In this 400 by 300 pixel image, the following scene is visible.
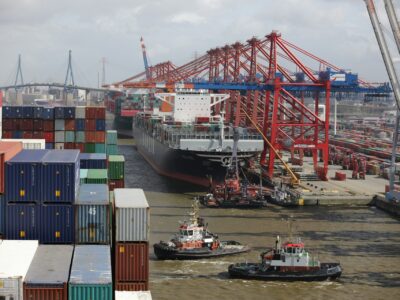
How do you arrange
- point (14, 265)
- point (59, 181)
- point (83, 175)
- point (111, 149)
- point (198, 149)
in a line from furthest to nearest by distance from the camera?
1. point (198, 149)
2. point (111, 149)
3. point (83, 175)
4. point (59, 181)
5. point (14, 265)

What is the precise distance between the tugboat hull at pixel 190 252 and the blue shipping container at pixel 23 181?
35.6 ft

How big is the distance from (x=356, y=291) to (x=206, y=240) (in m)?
7.21

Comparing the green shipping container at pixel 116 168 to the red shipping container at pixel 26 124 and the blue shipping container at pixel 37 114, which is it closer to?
the red shipping container at pixel 26 124

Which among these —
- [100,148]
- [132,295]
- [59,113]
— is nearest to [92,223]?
[132,295]

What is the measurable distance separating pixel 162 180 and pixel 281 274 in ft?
94.9

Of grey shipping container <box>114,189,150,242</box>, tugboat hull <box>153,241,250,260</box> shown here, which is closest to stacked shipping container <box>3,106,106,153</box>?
tugboat hull <box>153,241,250,260</box>

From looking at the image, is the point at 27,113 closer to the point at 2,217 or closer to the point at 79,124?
the point at 79,124

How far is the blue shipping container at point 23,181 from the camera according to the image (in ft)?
67.9

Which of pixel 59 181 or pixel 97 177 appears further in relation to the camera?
pixel 97 177

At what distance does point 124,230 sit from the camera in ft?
66.6

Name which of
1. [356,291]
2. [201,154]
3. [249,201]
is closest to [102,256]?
[356,291]

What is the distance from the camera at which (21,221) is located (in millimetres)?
20578

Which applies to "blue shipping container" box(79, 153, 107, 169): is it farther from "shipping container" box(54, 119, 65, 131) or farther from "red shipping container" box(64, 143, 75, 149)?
"shipping container" box(54, 119, 65, 131)

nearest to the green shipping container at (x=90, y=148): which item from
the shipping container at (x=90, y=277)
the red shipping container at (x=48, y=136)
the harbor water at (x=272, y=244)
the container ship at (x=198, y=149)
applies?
the red shipping container at (x=48, y=136)
